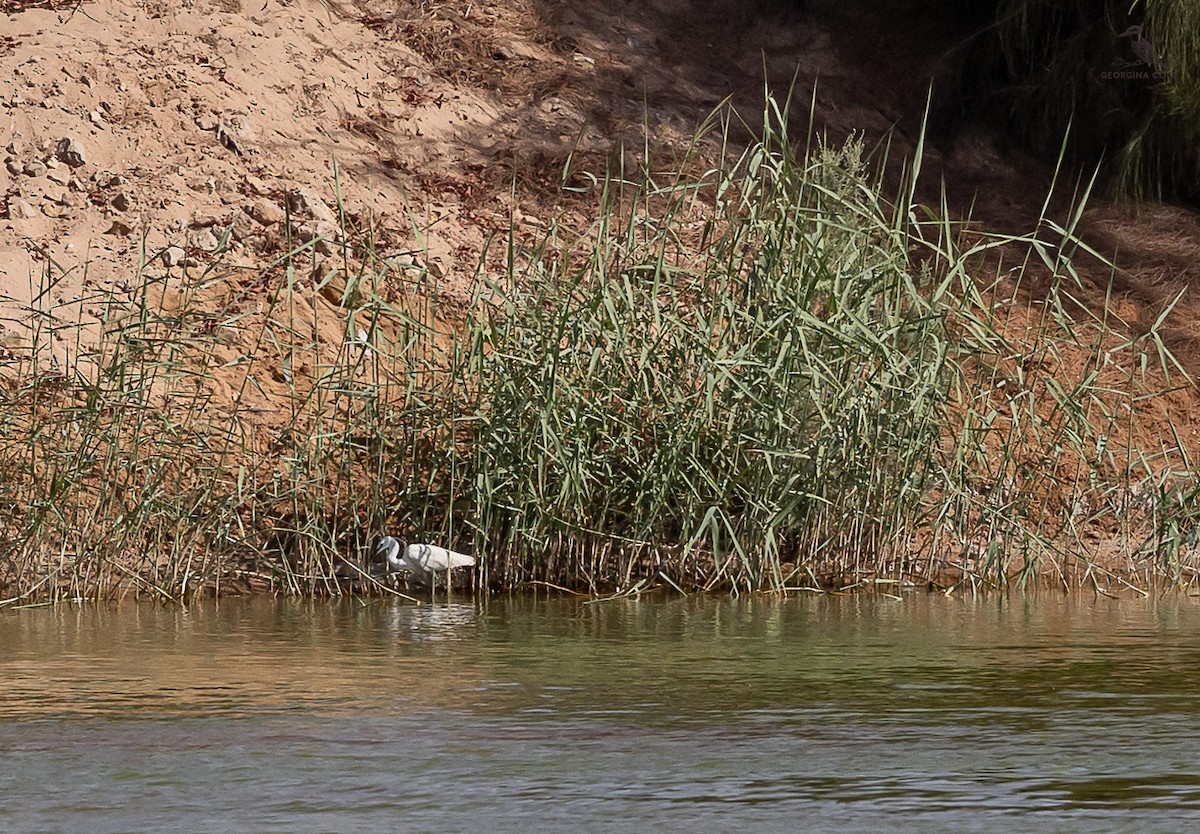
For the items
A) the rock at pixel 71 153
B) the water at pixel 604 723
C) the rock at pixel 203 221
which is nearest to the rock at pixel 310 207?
the rock at pixel 203 221

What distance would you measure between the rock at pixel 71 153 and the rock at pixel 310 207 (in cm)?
131

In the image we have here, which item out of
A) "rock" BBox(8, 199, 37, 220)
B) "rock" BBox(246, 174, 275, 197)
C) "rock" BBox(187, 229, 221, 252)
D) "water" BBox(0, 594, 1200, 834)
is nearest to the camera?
"water" BBox(0, 594, 1200, 834)

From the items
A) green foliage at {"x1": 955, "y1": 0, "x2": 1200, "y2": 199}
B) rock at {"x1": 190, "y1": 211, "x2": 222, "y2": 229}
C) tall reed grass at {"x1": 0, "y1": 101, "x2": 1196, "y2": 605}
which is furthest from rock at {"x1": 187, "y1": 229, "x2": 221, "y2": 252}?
green foliage at {"x1": 955, "y1": 0, "x2": 1200, "y2": 199}

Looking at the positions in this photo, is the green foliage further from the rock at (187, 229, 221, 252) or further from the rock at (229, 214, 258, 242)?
the rock at (187, 229, 221, 252)

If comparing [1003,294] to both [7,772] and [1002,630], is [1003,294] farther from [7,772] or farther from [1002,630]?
[7,772]

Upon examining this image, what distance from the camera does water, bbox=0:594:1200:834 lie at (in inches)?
130

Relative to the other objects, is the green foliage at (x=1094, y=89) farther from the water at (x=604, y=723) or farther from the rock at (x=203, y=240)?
the water at (x=604, y=723)

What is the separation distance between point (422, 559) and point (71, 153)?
5.71 metres

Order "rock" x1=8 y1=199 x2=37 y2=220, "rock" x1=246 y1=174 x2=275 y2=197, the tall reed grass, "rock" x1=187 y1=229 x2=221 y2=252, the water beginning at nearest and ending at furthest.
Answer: the water, the tall reed grass, "rock" x1=187 y1=229 x2=221 y2=252, "rock" x1=8 y1=199 x2=37 y2=220, "rock" x1=246 y1=174 x2=275 y2=197

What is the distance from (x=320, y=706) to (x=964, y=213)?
9400mm

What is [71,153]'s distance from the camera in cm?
1140

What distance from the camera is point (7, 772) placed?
142 inches

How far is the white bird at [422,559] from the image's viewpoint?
6.72 meters

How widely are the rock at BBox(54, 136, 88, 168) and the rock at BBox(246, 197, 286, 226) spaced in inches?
44.8
